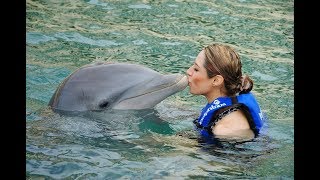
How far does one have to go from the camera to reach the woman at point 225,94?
5066mm

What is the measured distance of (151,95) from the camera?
5.36 m

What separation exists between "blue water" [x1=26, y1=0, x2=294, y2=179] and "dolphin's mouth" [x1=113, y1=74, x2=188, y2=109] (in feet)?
0.41

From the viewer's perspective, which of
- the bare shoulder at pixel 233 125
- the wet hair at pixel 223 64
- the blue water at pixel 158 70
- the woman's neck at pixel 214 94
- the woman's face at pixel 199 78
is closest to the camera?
the blue water at pixel 158 70

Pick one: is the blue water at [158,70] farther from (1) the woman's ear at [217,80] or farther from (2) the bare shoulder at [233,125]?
(1) the woman's ear at [217,80]

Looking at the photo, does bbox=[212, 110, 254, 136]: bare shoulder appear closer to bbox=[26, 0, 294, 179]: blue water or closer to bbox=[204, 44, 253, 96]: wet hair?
bbox=[26, 0, 294, 179]: blue water

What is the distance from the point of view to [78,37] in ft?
30.9

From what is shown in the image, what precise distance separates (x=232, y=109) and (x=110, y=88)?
1268 mm

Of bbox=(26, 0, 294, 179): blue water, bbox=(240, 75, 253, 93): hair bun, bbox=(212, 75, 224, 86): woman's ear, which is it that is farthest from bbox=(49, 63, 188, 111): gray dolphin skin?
bbox=(240, 75, 253, 93): hair bun

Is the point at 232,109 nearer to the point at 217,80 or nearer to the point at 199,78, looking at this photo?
the point at 217,80

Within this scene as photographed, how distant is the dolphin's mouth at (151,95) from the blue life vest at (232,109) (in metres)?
0.38

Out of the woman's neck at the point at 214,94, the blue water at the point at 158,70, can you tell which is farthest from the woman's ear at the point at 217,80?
the blue water at the point at 158,70
